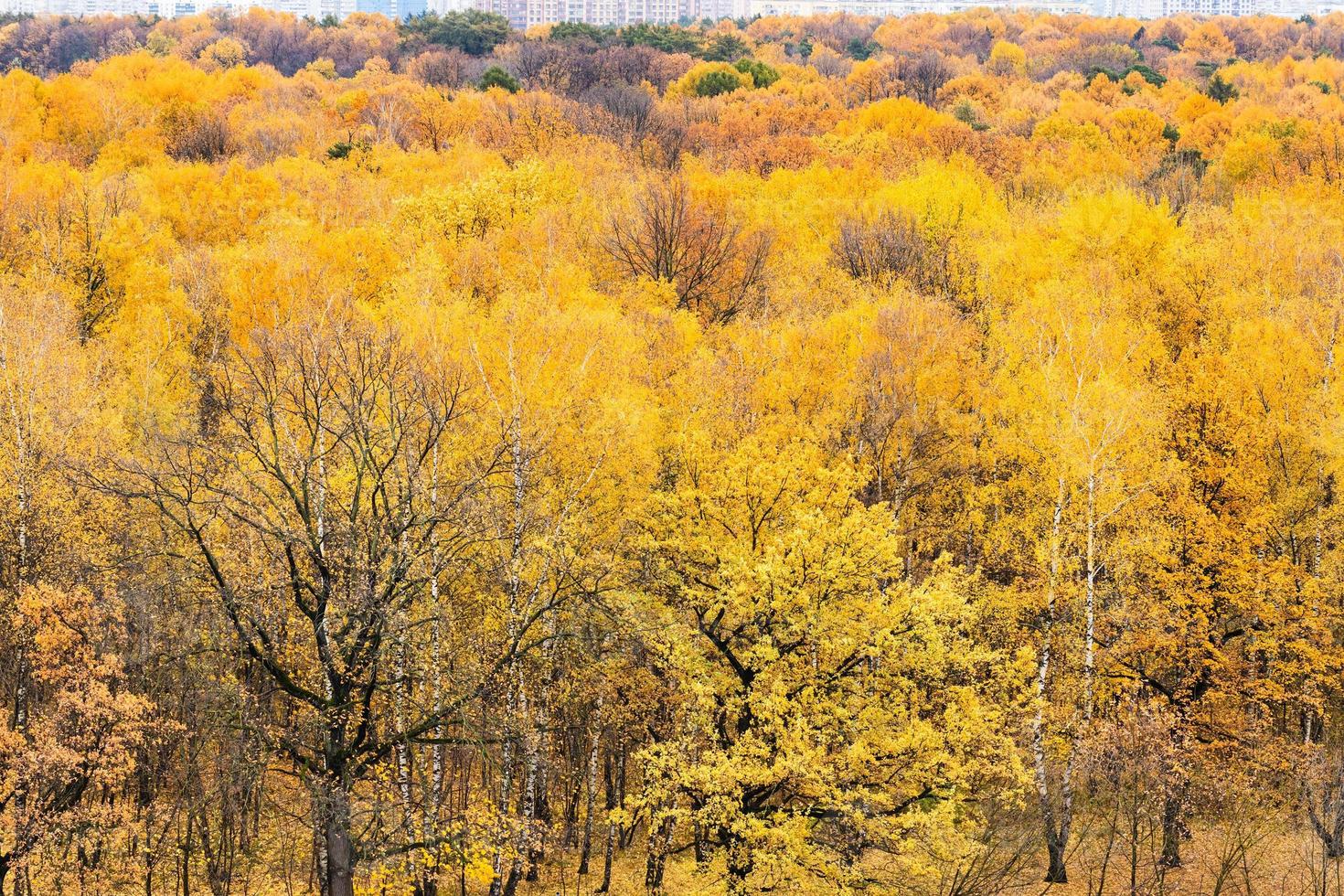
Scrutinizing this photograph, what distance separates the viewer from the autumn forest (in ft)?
79.7

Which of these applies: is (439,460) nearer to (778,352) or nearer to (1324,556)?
(778,352)

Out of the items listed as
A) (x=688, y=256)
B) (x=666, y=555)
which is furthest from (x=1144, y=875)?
(x=688, y=256)

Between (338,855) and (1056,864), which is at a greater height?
(338,855)

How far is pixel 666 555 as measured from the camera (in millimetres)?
29281

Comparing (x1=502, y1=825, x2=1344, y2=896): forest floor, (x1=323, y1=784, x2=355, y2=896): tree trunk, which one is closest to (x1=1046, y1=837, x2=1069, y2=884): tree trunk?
(x1=502, y1=825, x2=1344, y2=896): forest floor

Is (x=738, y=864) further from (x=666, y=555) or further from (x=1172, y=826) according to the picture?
(x=1172, y=826)

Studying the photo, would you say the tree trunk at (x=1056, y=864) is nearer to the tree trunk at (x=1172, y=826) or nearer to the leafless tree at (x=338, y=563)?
the tree trunk at (x=1172, y=826)

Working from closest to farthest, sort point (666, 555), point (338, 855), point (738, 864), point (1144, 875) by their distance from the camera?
point (338, 855) < point (738, 864) < point (666, 555) < point (1144, 875)

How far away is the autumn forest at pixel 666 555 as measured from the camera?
24281mm

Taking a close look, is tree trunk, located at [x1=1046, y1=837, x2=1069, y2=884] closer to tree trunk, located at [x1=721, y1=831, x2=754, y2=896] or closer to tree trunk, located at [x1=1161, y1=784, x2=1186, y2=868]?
tree trunk, located at [x1=1161, y1=784, x2=1186, y2=868]

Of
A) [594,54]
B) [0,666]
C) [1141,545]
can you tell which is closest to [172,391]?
[0,666]

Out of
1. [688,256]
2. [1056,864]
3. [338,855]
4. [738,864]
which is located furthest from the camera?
[688,256]

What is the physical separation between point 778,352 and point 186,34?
14812 cm

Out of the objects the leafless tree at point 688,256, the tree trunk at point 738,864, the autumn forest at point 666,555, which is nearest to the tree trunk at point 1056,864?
the autumn forest at point 666,555
